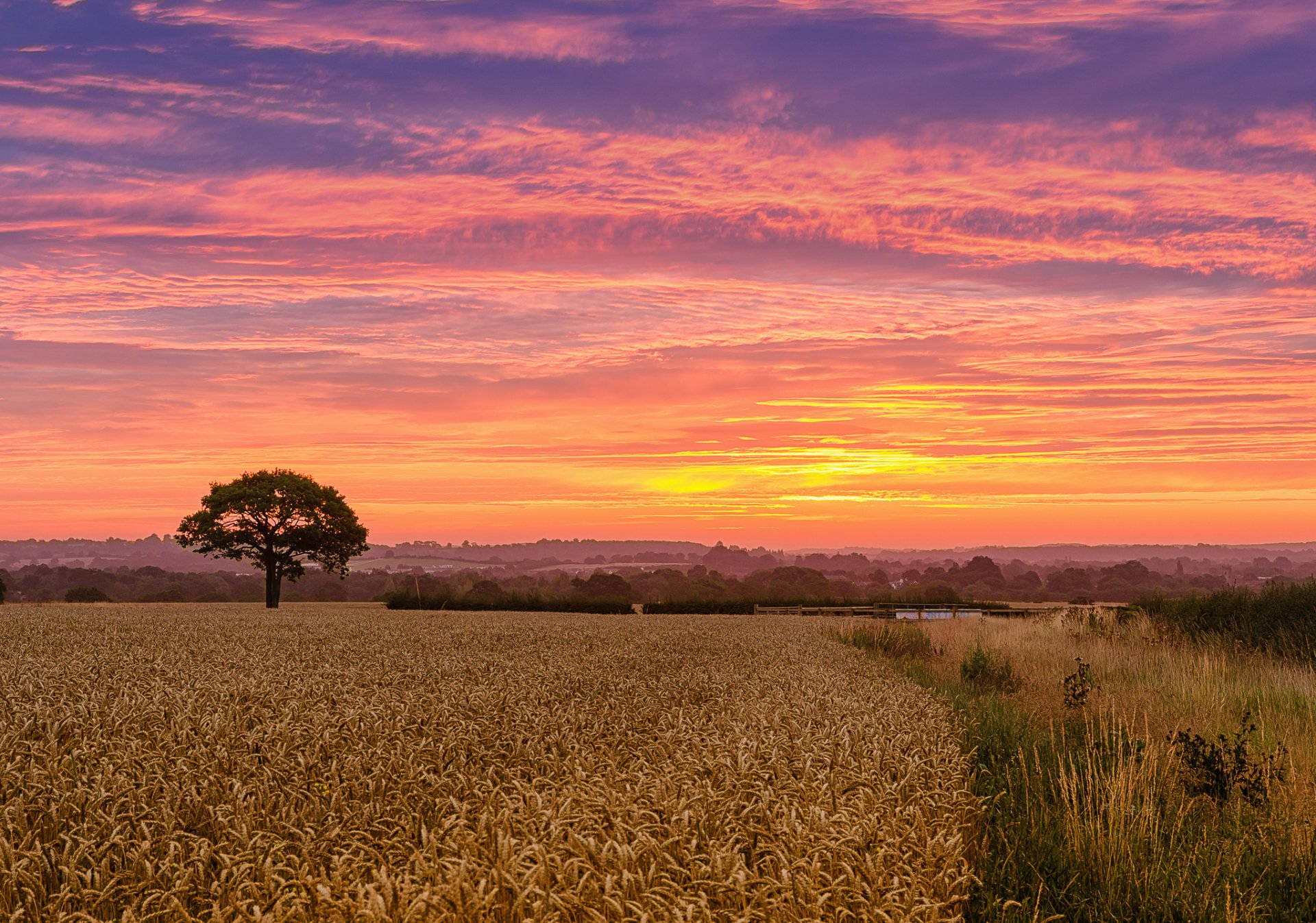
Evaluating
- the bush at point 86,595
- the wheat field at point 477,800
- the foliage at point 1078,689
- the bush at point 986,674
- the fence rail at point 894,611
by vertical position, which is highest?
the wheat field at point 477,800

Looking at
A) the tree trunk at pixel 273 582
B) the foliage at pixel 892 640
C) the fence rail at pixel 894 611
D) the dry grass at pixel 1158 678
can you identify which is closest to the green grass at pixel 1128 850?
the dry grass at pixel 1158 678

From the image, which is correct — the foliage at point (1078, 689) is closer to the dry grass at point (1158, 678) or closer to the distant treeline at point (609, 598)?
the dry grass at point (1158, 678)

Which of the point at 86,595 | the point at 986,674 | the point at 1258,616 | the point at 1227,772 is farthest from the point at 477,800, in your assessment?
the point at 86,595

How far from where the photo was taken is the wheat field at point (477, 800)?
17.2 ft

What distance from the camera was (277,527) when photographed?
202 ft

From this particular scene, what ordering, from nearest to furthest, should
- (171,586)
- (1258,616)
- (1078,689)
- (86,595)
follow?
(1078,689) < (1258,616) < (86,595) < (171,586)

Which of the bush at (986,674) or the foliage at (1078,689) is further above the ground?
the foliage at (1078,689)

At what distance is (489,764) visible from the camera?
27.8 ft

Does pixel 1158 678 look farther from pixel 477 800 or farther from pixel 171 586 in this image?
pixel 171 586

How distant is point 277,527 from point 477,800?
58.6 m

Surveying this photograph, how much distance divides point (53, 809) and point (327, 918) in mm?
2991

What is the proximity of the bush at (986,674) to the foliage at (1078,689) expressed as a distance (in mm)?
2205

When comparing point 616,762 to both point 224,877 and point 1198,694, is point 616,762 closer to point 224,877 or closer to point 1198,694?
point 224,877

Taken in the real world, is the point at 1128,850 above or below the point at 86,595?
above
